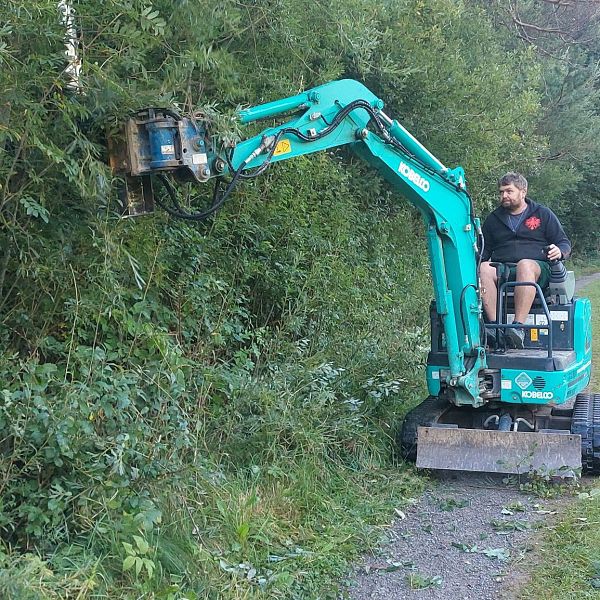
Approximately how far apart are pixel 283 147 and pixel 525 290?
108 inches

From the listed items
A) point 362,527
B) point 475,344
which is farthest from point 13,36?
point 475,344

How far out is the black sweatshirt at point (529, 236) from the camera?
723 cm

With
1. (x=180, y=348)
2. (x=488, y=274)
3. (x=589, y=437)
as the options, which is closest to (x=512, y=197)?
(x=488, y=274)

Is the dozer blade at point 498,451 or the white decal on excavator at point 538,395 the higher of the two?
the white decal on excavator at point 538,395

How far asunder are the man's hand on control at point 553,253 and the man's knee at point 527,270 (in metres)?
0.15

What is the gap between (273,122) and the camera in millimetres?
6891

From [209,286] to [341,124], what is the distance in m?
1.73

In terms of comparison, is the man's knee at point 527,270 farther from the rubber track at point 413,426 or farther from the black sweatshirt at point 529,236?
the rubber track at point 413,426

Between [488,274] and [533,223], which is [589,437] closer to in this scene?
[488,274]

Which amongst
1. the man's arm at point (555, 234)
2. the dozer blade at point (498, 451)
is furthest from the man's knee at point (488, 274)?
the dozer blade at point (498, 451)

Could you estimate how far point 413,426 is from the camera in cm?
706

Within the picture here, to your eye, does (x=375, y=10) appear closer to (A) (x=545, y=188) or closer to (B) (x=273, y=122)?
(B) (x=273, y=122)

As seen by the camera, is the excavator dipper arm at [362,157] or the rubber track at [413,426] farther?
the rubber track at [413,426]

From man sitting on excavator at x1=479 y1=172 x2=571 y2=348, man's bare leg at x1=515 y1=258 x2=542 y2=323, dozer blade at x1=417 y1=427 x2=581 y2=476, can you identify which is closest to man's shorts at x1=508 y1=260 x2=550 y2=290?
man sitting on excavator at x1=479 y1=172 x2=571 y2=348
